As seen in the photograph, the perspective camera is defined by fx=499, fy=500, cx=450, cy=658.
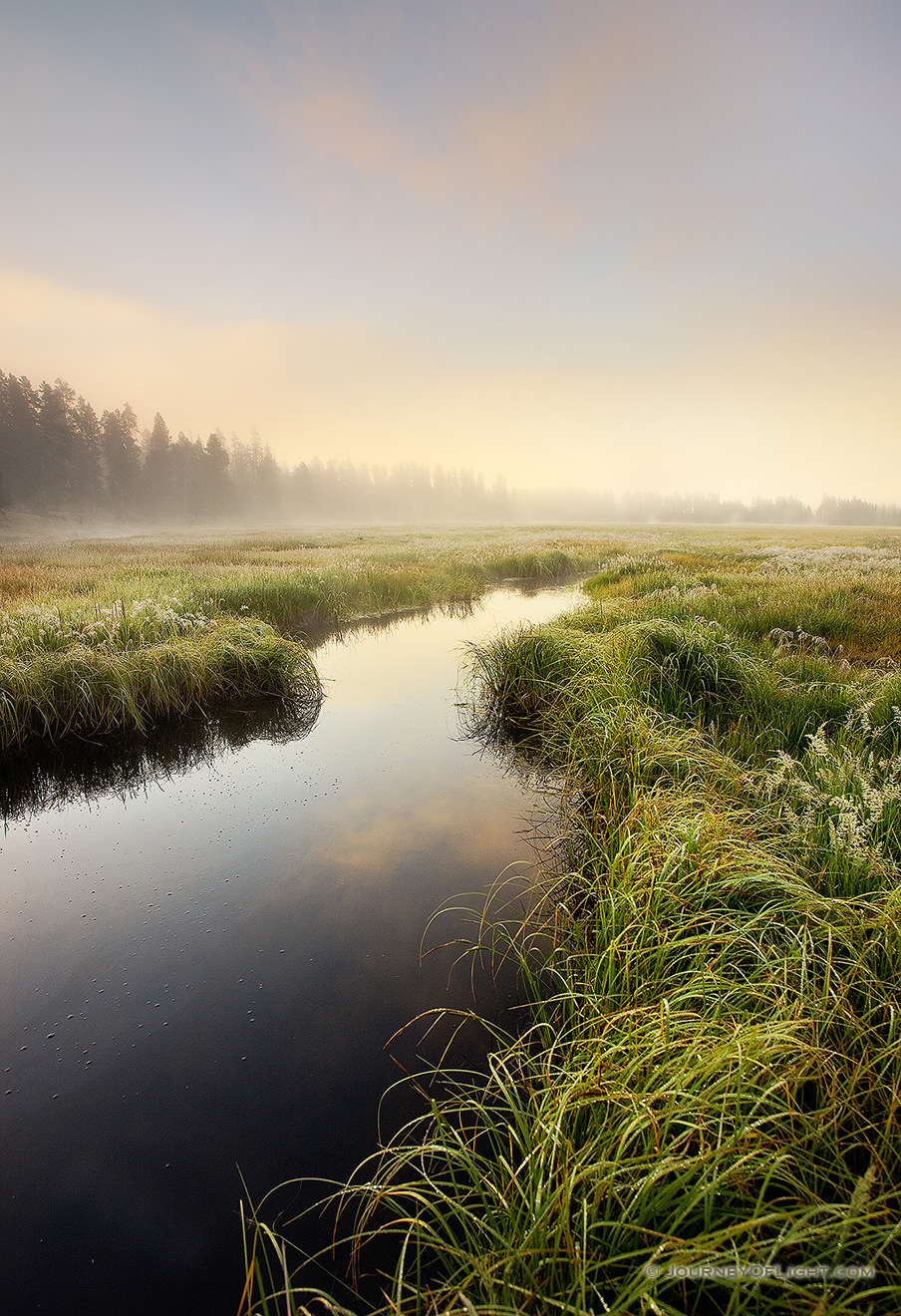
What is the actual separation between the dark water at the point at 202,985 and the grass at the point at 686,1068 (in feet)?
1.01

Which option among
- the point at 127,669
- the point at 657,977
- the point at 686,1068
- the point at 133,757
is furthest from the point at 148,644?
the point at 686,1068

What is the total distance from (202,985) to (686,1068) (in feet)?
8.73

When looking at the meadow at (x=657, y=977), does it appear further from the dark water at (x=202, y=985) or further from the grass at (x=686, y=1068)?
the dark water at (x=202, y=985)

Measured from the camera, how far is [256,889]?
380 cm

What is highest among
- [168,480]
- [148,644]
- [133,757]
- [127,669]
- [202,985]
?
[168,480]

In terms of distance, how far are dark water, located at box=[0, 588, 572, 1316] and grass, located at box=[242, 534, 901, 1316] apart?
1.01 feet

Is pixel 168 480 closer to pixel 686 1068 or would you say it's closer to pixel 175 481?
pixel 175 481

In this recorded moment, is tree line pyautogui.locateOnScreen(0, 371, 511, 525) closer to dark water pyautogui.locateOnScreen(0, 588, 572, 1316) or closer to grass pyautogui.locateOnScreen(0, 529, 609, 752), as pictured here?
grass pyautogui.locateOnScreen(0, 529, 609, 752)

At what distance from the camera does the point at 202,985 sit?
299 cm

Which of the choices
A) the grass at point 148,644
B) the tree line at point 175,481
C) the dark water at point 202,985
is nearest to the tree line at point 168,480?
the tree line at point 175,481

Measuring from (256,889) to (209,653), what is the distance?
5013 millimetres

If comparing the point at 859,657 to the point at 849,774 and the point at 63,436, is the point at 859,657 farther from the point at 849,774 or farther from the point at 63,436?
the point at 63,436

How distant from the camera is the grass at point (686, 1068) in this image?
4.38ft

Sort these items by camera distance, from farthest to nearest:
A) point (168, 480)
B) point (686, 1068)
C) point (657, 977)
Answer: point (168, 480)
point (657, 977)
point (686, 1068)
